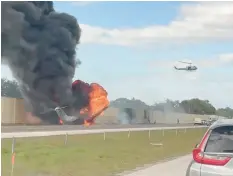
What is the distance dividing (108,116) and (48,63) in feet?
60.1

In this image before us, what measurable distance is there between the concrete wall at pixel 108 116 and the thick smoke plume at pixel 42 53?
2530mm

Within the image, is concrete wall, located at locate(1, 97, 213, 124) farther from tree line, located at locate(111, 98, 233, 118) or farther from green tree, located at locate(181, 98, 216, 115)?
A: green tree, located at locate(181, 98, 216, 115)

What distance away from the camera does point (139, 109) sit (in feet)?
323

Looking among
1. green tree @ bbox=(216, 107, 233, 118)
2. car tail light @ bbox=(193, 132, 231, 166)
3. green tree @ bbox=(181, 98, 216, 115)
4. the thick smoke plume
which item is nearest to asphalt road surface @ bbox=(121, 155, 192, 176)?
green tree @ bbox=(216, 107, 233, 118)

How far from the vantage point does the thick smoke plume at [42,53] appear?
65500 mm

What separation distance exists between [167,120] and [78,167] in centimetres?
8989

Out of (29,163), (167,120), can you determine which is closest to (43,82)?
(167,120)

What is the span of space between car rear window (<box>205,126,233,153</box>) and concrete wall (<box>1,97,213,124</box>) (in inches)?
2100

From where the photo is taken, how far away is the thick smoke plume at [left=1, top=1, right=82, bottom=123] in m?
65.5

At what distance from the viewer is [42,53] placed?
69.6 m

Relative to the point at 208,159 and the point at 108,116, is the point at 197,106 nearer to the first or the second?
the point at 108,116

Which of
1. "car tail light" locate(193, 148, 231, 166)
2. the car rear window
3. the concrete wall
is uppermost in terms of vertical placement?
the concrete wall

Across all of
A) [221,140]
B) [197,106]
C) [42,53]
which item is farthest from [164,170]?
[197,106]

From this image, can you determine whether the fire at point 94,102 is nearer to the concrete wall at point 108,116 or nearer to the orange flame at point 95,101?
the orange flame at point 95,101
